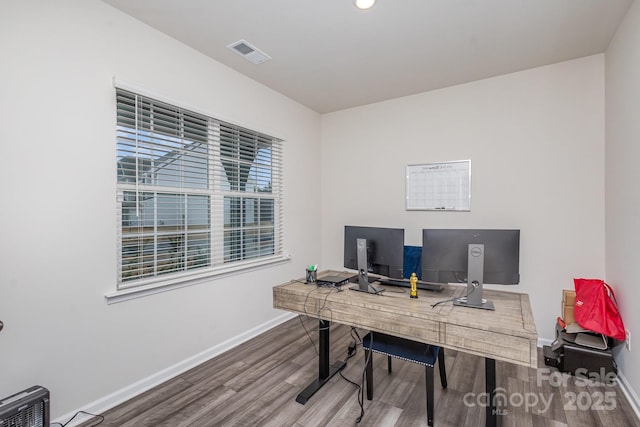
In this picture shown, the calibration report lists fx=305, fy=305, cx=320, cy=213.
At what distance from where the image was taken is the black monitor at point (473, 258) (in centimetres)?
183

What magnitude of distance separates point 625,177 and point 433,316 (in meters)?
1.80

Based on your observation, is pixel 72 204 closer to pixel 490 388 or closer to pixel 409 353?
pixel 409 353

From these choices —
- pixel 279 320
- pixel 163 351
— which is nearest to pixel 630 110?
pixel 279 320

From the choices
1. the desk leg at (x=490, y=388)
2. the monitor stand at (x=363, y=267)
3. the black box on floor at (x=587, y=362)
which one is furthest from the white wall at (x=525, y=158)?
the desk leg at (x=490, y=388)

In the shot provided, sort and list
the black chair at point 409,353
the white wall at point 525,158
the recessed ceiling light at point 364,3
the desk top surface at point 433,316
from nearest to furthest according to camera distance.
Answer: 1. the desk top surface at point 433,316
2. the black chair at point 409,353
3. the recessed ceiling light at point 364,3
4. the white wall at point 525,158

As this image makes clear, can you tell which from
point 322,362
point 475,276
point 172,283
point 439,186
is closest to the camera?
point 475,276

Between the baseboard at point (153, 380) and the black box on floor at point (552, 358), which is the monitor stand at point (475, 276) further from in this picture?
the baseboard at point (153, 380)

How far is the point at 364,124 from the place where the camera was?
12.8 ft

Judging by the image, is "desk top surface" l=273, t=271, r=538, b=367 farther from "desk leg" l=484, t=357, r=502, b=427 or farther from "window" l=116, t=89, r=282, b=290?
"window" l=116, t=89, r=282, b=290

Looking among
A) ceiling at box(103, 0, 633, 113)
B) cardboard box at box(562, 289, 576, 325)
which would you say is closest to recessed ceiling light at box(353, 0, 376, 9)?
ceiling at box(103, 0, 633, 113)

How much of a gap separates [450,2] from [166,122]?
2193 millimetres

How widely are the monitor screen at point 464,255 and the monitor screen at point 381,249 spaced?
0.18 metres

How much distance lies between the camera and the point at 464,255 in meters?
1.92

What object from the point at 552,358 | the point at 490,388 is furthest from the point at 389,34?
the point at 552,358
